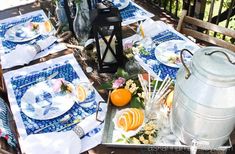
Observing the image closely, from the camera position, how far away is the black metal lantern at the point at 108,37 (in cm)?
103

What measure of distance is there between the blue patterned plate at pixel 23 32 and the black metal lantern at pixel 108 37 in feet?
1.46

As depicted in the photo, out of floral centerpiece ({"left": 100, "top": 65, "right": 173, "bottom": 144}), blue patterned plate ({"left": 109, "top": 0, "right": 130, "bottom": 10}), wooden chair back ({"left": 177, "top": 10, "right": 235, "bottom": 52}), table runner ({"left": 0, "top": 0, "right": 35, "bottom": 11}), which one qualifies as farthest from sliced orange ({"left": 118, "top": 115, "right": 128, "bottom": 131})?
table runner ({"left": 0, "top": 0, "right": 35, "bottom": 11})

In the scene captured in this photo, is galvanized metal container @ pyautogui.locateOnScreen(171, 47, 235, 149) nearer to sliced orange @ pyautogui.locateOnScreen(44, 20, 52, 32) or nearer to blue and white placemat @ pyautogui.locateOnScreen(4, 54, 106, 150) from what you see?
blue and white placemat @ pyautogui.locateOnScreen(4, 54, 106, 150)

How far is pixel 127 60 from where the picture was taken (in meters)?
1.16

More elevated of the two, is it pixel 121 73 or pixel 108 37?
pixel 108 37

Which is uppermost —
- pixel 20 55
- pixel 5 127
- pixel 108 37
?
pixel 108 37

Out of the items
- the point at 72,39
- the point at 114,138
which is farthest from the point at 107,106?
the point at 72,39

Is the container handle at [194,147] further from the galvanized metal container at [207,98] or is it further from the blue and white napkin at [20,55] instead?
the blue and white napkin at [20,55]

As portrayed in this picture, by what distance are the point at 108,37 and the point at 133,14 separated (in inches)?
18.1

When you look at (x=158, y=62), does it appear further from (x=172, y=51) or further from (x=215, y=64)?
(x=215, y=64)

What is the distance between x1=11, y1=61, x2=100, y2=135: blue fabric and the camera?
97cm

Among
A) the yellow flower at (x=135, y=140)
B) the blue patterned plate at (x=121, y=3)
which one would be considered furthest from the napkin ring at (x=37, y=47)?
the yellow flower at (x=135, y=140)

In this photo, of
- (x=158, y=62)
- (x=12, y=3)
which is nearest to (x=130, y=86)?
(x=158, y=62)

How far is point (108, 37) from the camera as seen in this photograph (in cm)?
109
